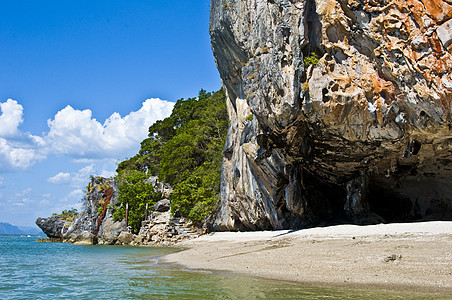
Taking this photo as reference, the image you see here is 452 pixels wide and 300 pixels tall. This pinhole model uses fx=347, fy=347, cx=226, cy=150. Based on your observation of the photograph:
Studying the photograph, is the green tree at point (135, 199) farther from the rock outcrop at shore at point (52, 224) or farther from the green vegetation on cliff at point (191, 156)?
the rock outcrop at shore at point (52, 224)

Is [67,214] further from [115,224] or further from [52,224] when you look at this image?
[115,224]

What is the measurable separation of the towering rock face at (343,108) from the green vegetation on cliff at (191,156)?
921 centimetres

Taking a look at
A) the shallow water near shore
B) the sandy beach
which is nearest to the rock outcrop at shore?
the shallow water near shore

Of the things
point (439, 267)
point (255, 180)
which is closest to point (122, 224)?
point (255, 180)

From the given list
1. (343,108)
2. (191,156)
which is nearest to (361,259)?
(343,108)

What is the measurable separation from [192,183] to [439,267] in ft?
86.1

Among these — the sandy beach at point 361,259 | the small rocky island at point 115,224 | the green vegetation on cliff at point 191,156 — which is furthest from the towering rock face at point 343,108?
the small rocky island at point 115,224

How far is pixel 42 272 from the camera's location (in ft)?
41.4

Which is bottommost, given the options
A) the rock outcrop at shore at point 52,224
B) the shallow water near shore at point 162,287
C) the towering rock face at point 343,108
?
the shallow water near shore at point 162,287

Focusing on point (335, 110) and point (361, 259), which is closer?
point (361, 259)

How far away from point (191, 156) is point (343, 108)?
24.4 metres

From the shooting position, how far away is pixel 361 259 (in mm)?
8688

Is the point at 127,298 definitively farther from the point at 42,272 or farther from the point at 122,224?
the point at 122,224

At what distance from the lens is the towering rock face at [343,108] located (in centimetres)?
1237
